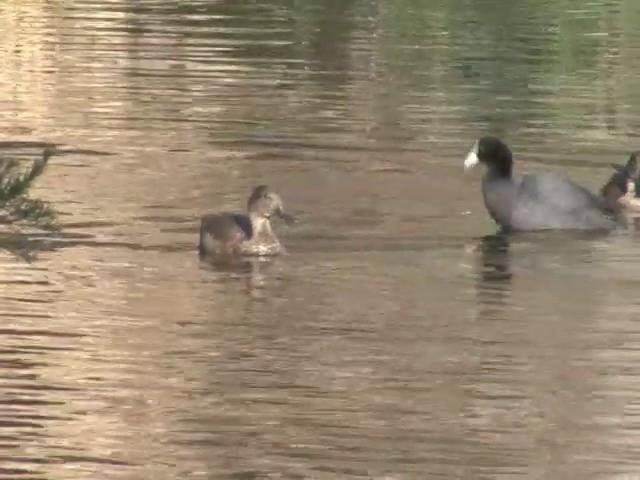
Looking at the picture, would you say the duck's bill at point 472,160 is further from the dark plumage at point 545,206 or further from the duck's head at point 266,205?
the duck's head at point 266,205

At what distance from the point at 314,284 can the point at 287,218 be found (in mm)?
1757

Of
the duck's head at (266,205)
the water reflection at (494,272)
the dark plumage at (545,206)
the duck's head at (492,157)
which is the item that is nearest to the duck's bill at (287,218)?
the duck's head at (266,205)

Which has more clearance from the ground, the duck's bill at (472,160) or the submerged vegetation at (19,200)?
the submerged vegetation at (19,200)

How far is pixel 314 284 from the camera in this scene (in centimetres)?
1505

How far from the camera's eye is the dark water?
11.0m

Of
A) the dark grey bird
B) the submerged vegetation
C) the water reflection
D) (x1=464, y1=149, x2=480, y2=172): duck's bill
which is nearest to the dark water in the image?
the water reflection

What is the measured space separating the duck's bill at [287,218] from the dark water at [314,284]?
8.9 inches

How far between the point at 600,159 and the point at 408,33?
12.6m

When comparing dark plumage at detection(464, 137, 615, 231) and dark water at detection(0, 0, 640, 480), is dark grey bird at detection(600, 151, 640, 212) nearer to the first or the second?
dark plumage at detection(464, 137, 615, 231)

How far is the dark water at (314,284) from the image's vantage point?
1101 cm

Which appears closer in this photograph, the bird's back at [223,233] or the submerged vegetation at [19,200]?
the submerged vegetation at [19,200]

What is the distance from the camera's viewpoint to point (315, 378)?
1230cm

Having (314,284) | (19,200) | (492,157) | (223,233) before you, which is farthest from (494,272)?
(19,200)

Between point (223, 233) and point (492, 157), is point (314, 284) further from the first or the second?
point (492, 157)
